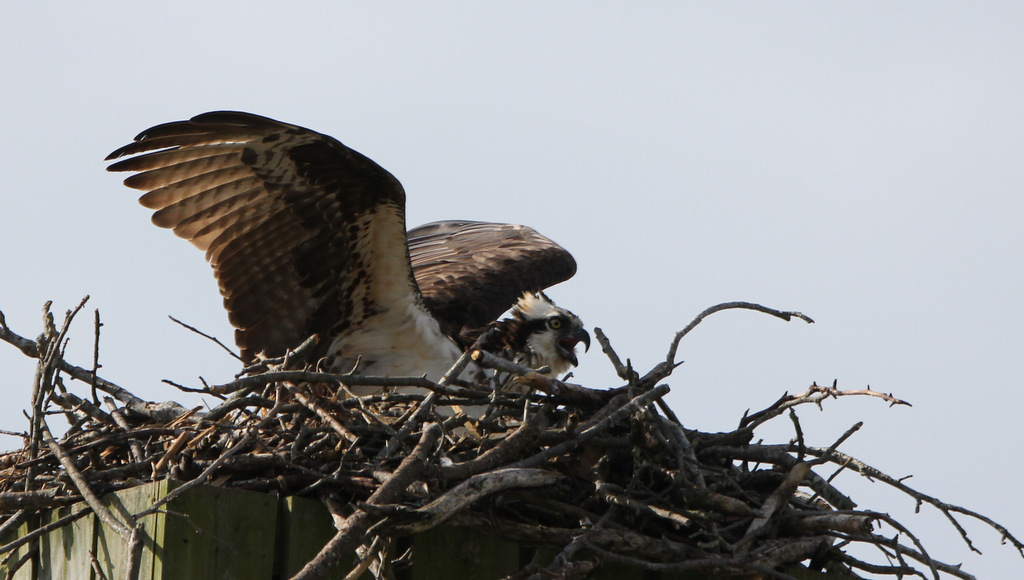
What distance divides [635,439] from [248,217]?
243cm

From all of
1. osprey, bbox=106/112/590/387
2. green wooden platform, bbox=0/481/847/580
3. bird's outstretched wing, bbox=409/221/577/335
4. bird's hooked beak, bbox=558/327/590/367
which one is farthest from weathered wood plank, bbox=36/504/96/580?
bird's hooked beak, bbox=558/327/590/367

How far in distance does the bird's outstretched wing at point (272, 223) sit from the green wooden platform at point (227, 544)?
1976 mm

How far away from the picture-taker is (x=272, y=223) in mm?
4957

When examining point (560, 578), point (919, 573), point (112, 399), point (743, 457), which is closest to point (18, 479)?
point (112, 399)

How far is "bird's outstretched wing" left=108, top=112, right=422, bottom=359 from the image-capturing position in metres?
4.82

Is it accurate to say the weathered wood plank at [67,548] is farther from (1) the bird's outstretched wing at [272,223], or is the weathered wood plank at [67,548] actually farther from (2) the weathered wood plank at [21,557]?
(1) the bird's outstretched wing at [272,223]

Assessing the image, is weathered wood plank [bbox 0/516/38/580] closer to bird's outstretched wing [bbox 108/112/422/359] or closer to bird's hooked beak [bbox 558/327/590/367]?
bird's outstretched wing [bbox 108/112/422/359]

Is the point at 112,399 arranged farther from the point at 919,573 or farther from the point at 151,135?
the point at 919,573

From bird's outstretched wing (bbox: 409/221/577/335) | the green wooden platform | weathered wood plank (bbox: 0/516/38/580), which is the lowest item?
weathered wood plank (bbox: 0/516/38/580)

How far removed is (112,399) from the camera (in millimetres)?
4039

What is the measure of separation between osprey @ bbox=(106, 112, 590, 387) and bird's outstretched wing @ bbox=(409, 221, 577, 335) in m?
0.38

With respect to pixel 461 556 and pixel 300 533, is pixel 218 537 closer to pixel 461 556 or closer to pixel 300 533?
pixel 300 533

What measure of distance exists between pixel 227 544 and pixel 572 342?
3311 millimetres

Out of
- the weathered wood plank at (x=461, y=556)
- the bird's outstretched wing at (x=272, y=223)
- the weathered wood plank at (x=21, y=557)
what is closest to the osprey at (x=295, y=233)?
the bird's outstretched wing at (x=272, y=223)
